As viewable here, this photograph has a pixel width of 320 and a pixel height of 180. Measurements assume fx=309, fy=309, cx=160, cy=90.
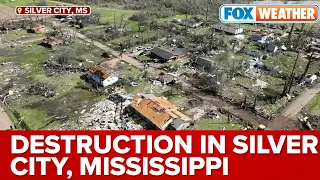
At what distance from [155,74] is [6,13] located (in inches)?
1658

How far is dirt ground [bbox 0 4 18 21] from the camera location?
200 feet

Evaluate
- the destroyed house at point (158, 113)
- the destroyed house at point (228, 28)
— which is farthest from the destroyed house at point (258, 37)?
the destroyed house at point (158, 113)

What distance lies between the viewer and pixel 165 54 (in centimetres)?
4259

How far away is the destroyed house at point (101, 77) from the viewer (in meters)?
35.3

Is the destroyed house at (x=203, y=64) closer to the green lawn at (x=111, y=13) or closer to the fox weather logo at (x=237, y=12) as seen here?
the fox weather logo at (x=237, y=12)

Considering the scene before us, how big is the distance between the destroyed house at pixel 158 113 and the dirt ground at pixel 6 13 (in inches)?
1674

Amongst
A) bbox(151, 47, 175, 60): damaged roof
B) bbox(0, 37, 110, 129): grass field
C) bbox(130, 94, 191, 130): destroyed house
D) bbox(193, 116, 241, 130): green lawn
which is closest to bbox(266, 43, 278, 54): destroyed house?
bbox(151, 47, 175, 60): damaged roof

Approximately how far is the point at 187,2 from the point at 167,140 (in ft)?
177

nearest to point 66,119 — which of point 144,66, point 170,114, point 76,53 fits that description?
point 170,114

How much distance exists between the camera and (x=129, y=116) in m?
30.1

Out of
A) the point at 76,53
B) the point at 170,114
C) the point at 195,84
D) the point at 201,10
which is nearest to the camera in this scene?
the point at 170,114

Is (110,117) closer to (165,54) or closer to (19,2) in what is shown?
(165,54)

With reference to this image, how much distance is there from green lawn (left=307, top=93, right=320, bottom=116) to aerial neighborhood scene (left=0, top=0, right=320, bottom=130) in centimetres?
10

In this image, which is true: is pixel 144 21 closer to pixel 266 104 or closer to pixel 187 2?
pixel 187 2
